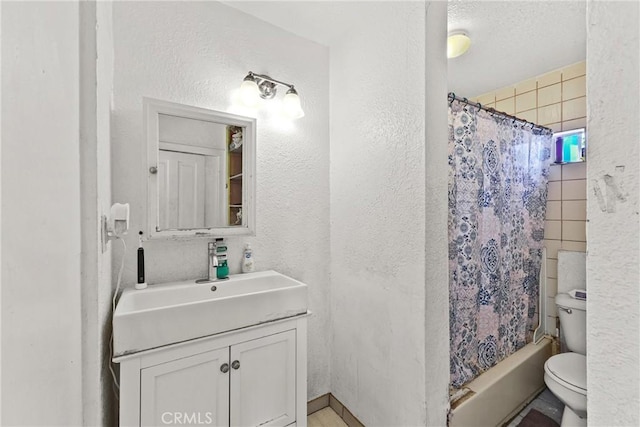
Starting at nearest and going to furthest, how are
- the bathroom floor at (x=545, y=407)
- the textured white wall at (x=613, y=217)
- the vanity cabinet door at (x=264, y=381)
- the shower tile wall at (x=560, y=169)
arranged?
the textured white wall at (x=613, y=217) → the vanity cabinet door at (x=264, y=381) → the bathroom floor at (x=545, y=407) → the shower tile wall at (x=560, y=169)

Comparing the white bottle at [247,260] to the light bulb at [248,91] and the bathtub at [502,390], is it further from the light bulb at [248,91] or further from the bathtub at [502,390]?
the bathtub at [502,390]

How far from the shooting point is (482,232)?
62.8 inches

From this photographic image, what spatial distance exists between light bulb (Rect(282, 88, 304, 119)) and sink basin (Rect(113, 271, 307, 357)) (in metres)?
0.91

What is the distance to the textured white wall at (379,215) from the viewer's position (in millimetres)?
1220

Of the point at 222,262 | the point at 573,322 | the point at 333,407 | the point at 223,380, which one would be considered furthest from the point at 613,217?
the point at 573,322

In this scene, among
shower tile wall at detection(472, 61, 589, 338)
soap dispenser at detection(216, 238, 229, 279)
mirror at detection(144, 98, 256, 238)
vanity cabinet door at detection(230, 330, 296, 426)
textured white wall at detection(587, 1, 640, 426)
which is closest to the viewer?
textured white wall at detection(587, 1, 640, 426)

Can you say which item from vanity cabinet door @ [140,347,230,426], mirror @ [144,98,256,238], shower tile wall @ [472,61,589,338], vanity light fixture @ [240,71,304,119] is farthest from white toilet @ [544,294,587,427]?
vanity light fixture @ [240,71,304,119]

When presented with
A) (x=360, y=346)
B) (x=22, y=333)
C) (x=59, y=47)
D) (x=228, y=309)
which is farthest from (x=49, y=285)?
(x=360, y=346)

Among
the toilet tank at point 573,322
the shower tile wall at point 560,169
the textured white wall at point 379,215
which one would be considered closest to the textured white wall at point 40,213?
the textured white wall at point 379,215

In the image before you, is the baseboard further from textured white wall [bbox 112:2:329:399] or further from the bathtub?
the bathtub

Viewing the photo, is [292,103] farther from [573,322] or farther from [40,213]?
[573,322]

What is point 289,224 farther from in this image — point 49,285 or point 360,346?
point 49,285

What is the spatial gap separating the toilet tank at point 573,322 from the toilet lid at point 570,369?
0.31 feet

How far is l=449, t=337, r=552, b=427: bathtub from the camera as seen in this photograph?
4.47 ft
